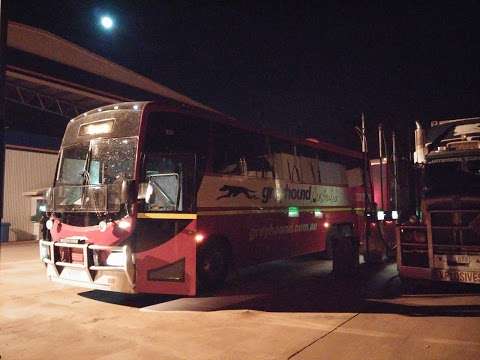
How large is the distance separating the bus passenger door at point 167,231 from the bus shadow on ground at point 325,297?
0.55m

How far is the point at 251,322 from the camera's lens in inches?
264

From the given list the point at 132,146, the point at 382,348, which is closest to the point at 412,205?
the point at 382,348

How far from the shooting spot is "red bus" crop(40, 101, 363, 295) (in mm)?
7410

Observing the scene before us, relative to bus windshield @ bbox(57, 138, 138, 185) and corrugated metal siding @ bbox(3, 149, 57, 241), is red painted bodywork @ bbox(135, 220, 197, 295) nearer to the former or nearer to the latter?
bus windshield @ bbox(57, 138, 138, 185)

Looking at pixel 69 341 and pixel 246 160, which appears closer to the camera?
pixel 69 341

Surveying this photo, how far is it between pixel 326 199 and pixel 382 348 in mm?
7899

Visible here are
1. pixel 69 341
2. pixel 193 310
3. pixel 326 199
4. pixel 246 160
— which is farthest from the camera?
pixel 326 199

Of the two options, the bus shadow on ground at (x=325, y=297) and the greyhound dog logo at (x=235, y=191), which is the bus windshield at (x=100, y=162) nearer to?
the greyhound dog logo at (x=235, y=191)

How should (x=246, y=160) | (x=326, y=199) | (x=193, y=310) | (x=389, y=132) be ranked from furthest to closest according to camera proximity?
1. (x=326, y=199)
2. (x=389, y=132)
3. (x=246, y=160)
4. (x=193, y=310)

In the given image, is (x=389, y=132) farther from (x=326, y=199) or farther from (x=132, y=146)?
(x=132, y=146)

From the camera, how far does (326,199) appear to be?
13.1m

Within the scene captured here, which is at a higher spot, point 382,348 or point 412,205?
point 412,205

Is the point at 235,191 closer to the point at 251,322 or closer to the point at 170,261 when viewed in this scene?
the point at 170,261

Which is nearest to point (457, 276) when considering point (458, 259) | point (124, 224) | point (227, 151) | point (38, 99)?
point (458, 259)
